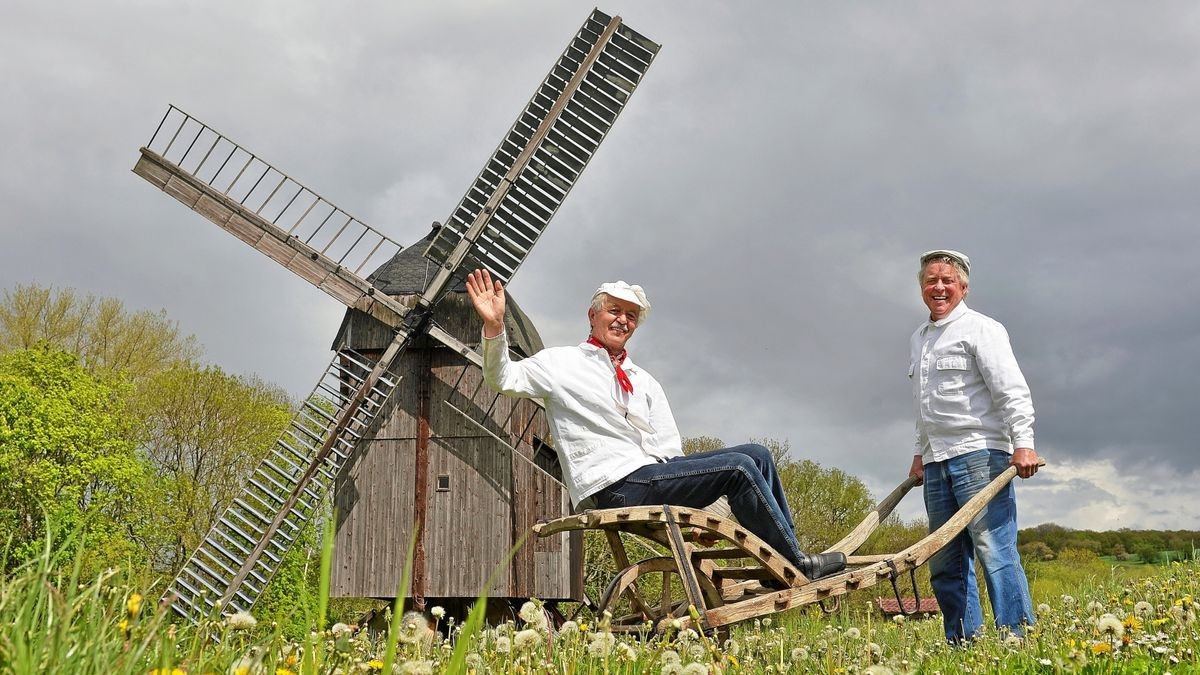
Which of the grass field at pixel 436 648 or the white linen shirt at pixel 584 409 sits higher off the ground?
the white linen shirt at pixel 584 409

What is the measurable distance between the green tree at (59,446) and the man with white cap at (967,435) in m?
19.6

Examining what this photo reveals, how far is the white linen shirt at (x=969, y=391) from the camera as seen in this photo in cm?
565

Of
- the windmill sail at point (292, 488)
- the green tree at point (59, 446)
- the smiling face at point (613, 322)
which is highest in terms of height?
the smiling face at point (613, 322)

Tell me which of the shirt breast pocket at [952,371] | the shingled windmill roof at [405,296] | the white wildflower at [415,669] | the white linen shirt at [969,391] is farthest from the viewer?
the shingled windmill roof at [405,296]

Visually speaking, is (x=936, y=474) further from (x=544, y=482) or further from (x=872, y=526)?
(x=544, y=482)

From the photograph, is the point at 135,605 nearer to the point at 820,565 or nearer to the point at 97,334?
the point at 820,565

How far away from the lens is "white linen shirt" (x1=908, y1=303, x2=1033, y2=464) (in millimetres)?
5648

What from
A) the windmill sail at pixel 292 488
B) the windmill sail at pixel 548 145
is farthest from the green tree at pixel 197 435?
the windmill sail at pixel 548 145

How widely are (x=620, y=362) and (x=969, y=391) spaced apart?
6.60 ft

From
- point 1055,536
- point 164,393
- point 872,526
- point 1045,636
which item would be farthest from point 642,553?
point 1045,636

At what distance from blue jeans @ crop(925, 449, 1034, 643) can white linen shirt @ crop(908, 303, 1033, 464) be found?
10 centimetres

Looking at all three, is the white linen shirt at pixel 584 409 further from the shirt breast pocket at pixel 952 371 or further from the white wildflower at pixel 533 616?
the white wildflower at pixel 533 616

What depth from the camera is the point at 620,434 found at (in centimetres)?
561

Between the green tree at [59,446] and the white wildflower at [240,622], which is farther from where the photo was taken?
the green tree at [59,446]
